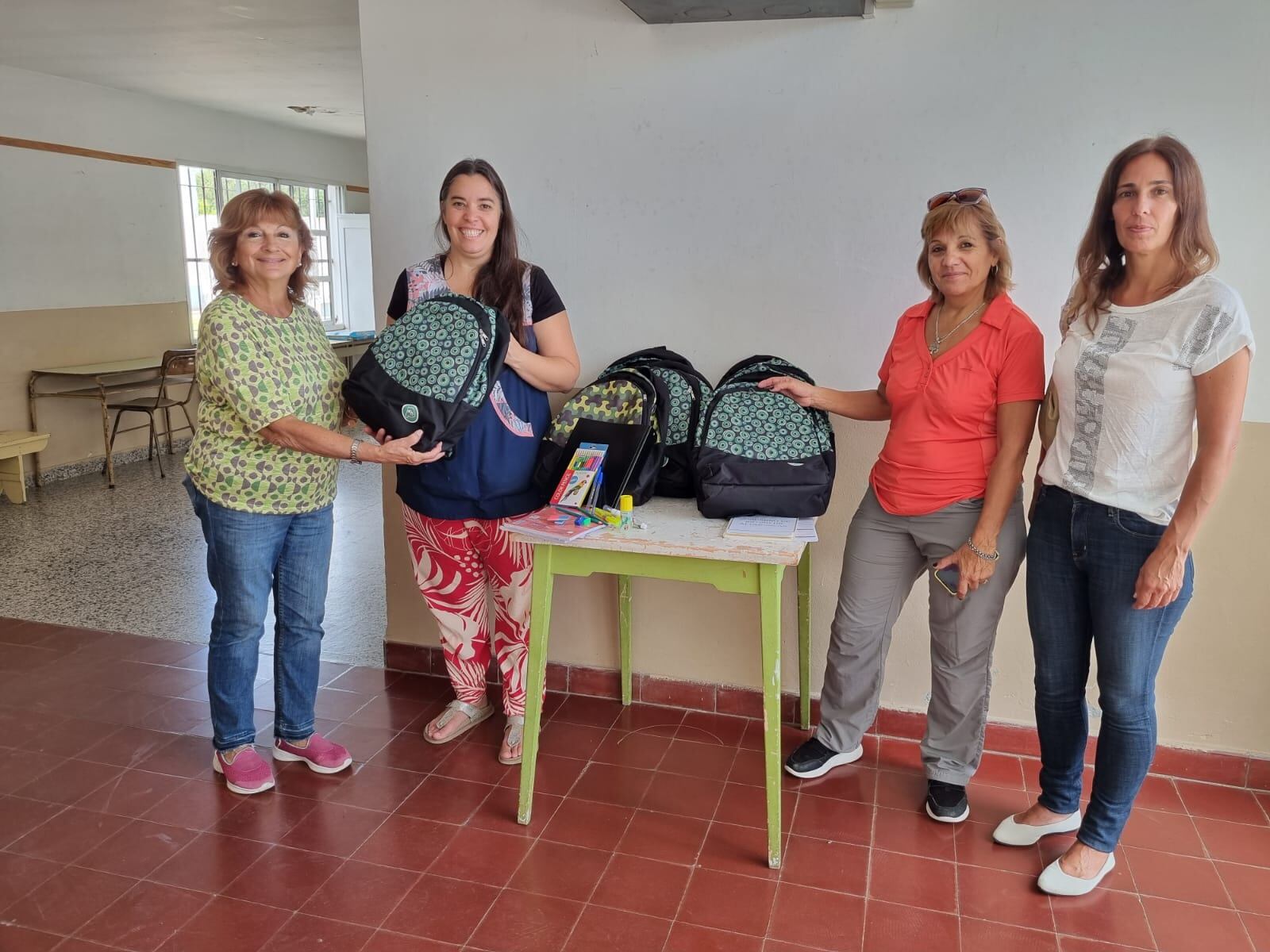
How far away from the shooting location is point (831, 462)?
8.54ft

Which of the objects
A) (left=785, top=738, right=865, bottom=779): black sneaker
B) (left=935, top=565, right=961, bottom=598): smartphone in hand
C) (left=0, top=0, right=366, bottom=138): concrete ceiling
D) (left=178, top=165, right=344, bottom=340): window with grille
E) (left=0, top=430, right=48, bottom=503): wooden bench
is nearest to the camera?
(left=935, top=565, right=961, bottom=598): smartphone in hand

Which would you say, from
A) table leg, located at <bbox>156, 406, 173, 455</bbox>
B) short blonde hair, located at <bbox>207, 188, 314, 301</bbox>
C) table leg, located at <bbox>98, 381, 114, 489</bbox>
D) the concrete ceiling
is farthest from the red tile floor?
table leg, located at <bbox>156, 406, 173, 455</bbox>

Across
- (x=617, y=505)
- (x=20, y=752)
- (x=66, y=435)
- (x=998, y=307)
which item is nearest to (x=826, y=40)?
(x=998, y=307)

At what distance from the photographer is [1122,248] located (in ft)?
6.92

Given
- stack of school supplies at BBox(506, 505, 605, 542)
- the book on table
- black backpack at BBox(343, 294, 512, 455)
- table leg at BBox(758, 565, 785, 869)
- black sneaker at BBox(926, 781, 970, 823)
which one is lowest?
black sneaker at BBox(926, 781, 970, 823)

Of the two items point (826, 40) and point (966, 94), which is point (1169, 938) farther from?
point (826, 40)

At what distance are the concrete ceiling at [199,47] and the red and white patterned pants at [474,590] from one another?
322cm

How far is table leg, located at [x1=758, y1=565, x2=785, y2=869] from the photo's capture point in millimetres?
2270

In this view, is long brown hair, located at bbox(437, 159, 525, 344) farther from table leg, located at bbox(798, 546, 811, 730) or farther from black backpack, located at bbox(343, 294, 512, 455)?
table leg, located at bbox(798, 546, 811, 730)

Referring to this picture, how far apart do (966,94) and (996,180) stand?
0.79 feet

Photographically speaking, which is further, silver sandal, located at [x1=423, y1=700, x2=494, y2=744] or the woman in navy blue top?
silver sandal, located at [x1=423, y1=700, x2=494, y2=744]

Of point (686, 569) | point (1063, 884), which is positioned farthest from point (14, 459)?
point (1063, 884)

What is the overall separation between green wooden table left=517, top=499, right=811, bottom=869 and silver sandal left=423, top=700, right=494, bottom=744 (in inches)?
20.6

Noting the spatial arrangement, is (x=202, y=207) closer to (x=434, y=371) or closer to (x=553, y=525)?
(x=434, y=371)
